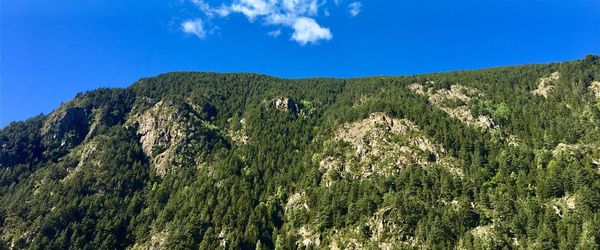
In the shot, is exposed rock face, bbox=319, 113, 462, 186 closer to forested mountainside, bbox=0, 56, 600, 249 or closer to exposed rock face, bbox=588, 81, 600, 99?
forested mountainside, bbox=0, 56, 600, 249

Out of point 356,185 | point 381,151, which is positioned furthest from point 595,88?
point 356,185

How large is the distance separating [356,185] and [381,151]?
2256 cm

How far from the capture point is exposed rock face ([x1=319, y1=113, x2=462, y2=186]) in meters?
153

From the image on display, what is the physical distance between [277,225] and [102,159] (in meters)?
94.0

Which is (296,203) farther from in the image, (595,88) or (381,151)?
(595,88)

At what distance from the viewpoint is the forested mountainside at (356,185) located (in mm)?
119438

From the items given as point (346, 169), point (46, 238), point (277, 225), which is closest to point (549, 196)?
point (346, 169)

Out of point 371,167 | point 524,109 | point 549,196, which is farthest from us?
point 524,109

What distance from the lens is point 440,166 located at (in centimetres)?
14800

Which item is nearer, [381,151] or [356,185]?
[356,185]

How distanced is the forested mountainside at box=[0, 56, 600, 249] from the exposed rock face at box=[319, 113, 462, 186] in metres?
0.62

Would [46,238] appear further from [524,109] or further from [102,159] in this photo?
[524,109]

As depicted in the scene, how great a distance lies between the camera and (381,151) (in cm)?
16188

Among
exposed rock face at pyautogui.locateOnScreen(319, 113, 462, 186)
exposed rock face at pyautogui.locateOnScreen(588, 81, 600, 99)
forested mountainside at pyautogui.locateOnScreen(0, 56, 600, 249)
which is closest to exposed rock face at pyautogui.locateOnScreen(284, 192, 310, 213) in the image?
forested mountainside at pyautogui.locateOnScreen(0, 56, 600, 249)
